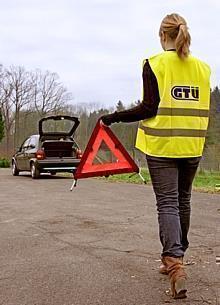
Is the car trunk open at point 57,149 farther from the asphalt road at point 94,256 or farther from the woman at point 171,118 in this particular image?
the woman at point 171,118

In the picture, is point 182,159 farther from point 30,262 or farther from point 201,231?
point 201,231

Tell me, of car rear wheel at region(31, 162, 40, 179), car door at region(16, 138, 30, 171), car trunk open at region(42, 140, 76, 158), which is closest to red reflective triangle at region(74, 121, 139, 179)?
car trunk open at region(42, 140, 76, 158)

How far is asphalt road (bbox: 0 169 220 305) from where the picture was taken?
141 inches

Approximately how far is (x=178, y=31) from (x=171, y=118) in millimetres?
645

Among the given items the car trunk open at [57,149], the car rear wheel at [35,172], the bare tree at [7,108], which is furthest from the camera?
the bare tree at [7,108]

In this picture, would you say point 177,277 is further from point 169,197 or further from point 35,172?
point 35,172

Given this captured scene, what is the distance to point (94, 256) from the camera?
15.8 feet

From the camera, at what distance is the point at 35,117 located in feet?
163

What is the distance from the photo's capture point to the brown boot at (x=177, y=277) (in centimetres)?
346

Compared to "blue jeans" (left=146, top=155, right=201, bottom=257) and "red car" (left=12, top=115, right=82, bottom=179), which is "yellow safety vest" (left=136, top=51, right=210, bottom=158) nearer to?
"blue jeans" (left=146, top=155, right=201, bottom=257)

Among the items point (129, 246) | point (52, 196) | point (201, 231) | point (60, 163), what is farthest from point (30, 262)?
point (60, 163)

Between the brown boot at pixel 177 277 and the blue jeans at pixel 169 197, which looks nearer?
the brown boot at pixel 177 277

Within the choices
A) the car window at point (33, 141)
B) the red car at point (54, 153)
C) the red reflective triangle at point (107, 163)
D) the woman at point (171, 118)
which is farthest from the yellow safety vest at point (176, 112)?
the car window at point (33, 141)

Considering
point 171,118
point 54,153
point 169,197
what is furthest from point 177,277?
point 54,153
